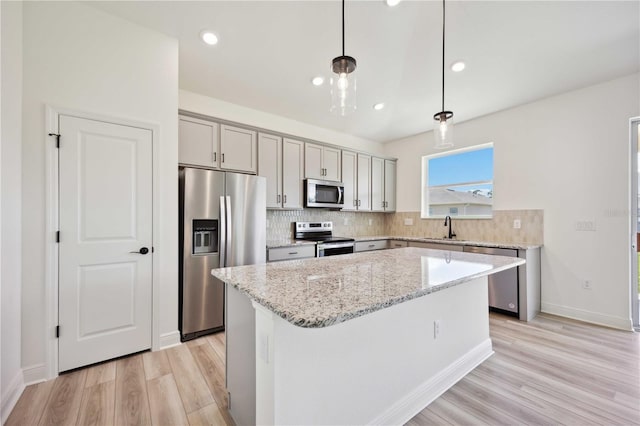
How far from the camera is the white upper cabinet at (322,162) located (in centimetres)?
389

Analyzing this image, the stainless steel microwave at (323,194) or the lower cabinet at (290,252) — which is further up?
the stainless steel microwave at (323,194)

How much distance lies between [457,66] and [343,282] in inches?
Answer: 109

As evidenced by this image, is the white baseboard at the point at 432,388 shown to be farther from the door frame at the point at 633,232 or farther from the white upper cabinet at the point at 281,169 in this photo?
the white upper cabinet at the point at 281,169

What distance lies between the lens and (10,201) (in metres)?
1.74

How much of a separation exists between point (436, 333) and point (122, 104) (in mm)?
3038

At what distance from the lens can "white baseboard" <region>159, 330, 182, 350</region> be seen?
242 cm

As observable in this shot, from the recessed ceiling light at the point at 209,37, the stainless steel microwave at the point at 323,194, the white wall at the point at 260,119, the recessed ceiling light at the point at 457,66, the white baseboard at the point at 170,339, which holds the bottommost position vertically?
the white baseboard at the point at 170,339

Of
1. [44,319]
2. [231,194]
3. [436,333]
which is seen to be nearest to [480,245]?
[436,333]

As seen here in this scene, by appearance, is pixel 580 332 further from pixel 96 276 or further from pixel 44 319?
→ pixel 44 319

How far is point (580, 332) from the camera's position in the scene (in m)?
2.75

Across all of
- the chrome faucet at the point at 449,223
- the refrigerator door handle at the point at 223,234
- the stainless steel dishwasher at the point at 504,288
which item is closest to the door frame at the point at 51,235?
the refrigerator door handle at the point at 223,234

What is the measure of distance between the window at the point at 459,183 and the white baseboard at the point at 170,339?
398 cm

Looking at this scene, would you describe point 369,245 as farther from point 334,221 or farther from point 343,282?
point 343,282

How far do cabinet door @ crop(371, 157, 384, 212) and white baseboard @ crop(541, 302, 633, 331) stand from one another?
2609 millimetres
